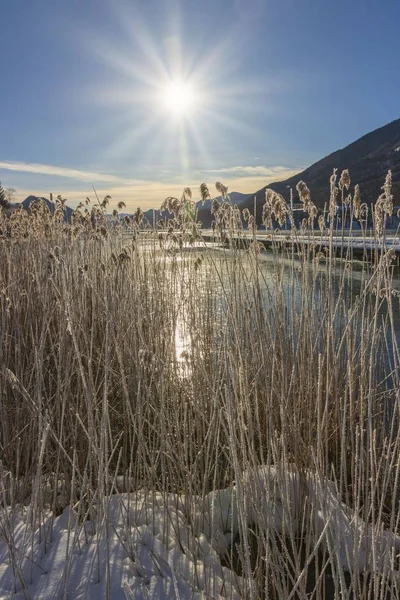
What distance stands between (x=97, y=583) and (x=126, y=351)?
1128 millimetres

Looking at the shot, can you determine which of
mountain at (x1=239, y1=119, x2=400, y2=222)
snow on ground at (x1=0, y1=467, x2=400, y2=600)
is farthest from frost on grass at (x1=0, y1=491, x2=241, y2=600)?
mountain at (x1=239, y1=119, x2=400, y2=222)

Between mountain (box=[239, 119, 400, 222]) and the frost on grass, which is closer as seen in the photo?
the frost on grass

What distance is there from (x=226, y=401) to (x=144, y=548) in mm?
606

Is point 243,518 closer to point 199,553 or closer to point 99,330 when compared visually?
point 199,553

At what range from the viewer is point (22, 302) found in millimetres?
2658

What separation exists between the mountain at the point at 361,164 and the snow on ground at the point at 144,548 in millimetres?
42861

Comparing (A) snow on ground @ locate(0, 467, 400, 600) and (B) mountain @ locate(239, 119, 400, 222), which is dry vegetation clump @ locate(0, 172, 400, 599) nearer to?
(A) snow on ground @ locate(0, 467, 400, 600)

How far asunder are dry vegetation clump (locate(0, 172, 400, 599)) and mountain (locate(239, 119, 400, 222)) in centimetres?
4207

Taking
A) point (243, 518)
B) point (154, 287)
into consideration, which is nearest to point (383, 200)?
point (243, 518)

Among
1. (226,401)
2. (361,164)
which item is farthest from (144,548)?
(361,164)

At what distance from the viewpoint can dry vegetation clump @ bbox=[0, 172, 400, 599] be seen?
1.27 metres

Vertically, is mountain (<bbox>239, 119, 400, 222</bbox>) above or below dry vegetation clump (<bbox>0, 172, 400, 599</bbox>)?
above

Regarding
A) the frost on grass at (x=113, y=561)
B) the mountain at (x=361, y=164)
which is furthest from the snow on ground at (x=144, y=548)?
the mountain at (x=361, y=164)

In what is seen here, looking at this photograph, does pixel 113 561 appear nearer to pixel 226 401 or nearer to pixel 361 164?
pixel 226 401
